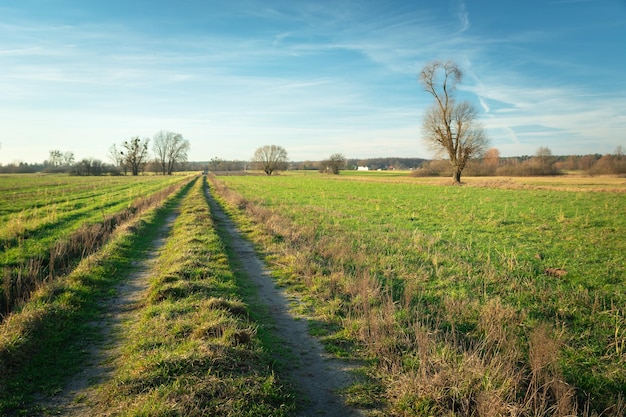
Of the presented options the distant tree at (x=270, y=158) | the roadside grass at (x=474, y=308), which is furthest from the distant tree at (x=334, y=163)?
the roadside grass at (x=474, y=308)

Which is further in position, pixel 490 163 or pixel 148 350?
pixel 490 163

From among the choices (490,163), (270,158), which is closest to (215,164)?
(270,158)

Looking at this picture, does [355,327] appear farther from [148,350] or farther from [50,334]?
[50,334]

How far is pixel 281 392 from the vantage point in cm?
440

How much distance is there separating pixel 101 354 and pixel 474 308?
660 centimetres

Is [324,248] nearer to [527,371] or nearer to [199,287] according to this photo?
[199,287]

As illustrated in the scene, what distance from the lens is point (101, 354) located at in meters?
5.45

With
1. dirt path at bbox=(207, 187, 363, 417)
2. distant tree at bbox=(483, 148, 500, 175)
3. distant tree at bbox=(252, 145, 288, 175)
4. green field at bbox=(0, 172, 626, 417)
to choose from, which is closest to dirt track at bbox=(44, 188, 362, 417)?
dirt path at bbox=(207, 187, 363, 417)

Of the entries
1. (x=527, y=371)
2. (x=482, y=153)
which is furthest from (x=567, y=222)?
(x=482, y=153)

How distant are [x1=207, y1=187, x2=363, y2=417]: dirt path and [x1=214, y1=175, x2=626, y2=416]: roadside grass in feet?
1.25

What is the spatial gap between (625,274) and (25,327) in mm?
13400

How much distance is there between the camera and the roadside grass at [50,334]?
4523mm

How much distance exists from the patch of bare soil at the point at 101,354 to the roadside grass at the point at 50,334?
0.14m

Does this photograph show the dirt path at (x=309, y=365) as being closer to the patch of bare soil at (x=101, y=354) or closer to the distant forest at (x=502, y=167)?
the patch of bare soil at (x=101, y=354)
